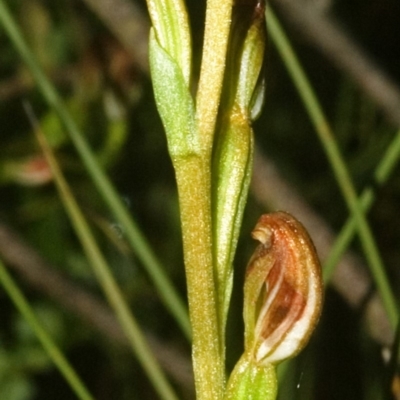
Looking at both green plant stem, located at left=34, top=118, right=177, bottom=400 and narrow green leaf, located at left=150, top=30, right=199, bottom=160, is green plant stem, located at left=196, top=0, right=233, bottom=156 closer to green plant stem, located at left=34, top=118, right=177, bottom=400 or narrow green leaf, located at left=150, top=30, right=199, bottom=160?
narrow green leaf, located at left=150, top=30, right=199, bottom=160

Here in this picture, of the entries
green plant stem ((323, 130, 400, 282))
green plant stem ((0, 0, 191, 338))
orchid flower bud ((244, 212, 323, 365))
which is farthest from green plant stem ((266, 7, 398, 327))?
orchid flower bud ((244, 212, 323, 365))

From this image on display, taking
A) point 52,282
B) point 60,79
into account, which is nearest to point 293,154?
point 60,79

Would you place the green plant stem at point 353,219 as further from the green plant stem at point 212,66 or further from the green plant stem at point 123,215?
the green plant stem at point 212,66

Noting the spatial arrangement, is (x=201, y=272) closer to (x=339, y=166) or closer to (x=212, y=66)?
(x=212, y=66)

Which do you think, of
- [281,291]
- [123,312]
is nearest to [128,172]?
[123,312]

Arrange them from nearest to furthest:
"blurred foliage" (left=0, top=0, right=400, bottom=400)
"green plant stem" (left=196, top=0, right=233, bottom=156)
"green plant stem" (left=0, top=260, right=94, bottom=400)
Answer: "green plant stem" (left=196, top=0, right=233, bottom=156)
"green plant stem" (left=0, top=260, right=94, bottom=400)
"blurred foliage" (left=0, top=0, right=400, bottom=400)
